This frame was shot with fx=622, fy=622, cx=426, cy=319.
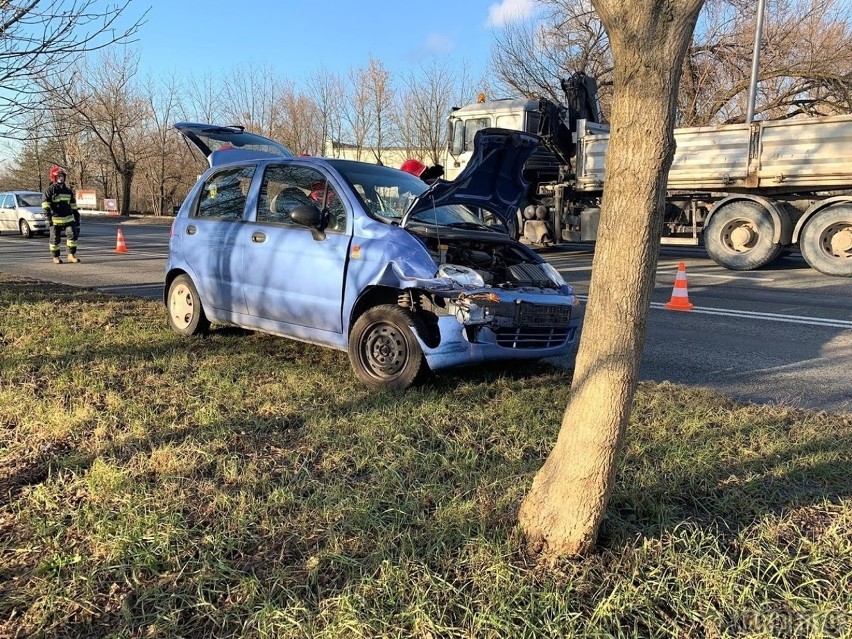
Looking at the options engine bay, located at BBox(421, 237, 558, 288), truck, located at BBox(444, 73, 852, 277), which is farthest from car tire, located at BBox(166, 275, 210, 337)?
truck, located at BBox(444, 73, 852, 277)

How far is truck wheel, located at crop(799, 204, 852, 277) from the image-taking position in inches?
422

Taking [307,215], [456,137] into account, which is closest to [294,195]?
[307,215]

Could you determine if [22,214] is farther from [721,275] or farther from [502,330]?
[502,330]

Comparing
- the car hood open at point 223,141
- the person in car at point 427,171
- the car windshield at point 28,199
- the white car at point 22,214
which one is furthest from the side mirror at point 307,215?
the car windshield at point 28,199

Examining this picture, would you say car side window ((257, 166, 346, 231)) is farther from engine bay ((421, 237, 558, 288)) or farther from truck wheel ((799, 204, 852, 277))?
truck wheel ((799, 204, 852, 277))

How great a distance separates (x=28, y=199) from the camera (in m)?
21.7

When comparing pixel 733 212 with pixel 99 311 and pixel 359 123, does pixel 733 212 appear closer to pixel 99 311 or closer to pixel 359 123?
pixel 99 311

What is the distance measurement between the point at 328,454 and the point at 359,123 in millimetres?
34832

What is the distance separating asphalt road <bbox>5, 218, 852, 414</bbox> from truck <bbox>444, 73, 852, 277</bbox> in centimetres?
63

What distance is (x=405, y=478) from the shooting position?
302cm

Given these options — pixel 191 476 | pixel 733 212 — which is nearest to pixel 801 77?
pixel 733 212

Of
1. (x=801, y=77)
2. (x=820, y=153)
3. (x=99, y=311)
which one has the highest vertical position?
(x=801, y=77)

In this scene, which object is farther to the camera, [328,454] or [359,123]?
[359,123]

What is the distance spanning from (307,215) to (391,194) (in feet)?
2.79
